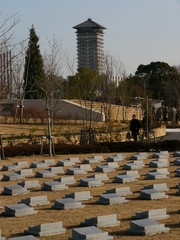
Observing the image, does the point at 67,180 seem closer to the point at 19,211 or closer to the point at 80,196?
the point at 80,196

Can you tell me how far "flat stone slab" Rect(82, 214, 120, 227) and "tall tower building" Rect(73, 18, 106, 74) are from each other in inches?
4880

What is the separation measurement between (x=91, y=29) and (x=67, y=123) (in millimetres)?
104184

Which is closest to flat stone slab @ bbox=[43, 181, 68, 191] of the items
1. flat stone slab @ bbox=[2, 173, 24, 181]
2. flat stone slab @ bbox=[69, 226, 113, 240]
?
flat stone slab @ bbox=[2, 173, 24, 181]

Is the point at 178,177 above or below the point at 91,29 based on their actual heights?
below

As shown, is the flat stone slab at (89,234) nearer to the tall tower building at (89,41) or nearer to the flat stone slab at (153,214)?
the flat stone slab at (153,214)

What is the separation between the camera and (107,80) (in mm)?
33656

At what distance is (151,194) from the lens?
9.50 meters

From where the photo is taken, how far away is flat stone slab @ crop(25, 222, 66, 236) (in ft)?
22.9

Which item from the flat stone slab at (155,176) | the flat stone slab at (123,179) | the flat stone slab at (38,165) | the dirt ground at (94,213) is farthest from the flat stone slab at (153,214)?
the flat stone slab at (38,165)

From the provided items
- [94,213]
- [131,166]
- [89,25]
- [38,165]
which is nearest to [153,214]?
[94,213]

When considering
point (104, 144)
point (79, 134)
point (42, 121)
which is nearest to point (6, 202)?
point (104, 144)

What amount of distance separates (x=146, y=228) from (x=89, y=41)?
129 metres

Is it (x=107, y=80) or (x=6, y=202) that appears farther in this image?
(x=107, y=80)

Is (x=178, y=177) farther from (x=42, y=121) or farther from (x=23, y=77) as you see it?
(x=23, y=77)
